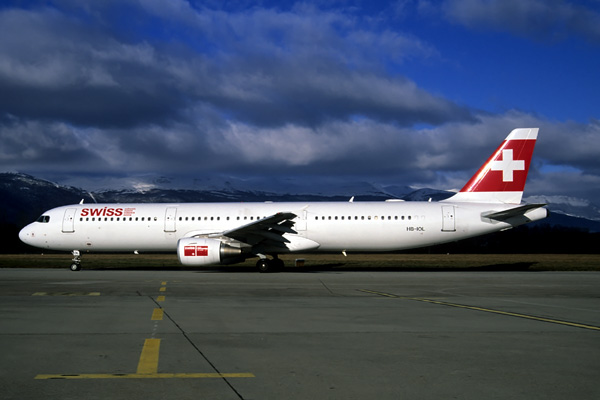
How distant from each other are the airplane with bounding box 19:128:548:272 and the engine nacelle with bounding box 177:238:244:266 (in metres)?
0.64

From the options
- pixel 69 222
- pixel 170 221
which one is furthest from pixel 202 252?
pixel 69 222

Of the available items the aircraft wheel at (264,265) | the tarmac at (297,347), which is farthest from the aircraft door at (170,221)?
the tarmac at (297,347)

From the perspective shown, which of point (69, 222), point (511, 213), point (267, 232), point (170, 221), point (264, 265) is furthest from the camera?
point (69, 222)

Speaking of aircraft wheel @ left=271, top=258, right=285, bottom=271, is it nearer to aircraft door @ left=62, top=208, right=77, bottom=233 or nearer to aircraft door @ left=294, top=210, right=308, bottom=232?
aircraft door @ left=294, top=210, right=308, bottom=232

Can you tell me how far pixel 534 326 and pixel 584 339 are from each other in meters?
1.23

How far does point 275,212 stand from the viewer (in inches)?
1049

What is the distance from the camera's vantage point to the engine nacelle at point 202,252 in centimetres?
2339

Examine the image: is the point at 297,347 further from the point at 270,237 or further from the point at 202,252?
the point at 270,237

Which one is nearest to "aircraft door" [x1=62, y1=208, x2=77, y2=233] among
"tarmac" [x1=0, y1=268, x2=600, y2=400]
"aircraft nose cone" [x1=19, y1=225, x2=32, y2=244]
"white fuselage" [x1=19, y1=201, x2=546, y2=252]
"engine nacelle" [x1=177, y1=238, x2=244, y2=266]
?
"white fuselage" [x1=19, y1=201, x2=546, y2=252]

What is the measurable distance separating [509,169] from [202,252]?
14.3 meters

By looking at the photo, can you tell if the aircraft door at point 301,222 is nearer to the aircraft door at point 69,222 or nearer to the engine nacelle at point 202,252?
the engine nacelle at point 202,252

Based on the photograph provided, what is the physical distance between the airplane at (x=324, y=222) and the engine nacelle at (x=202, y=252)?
0.64 meters

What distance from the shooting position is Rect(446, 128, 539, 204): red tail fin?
26297mm

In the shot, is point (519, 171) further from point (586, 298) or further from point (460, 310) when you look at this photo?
point (460, 310)
